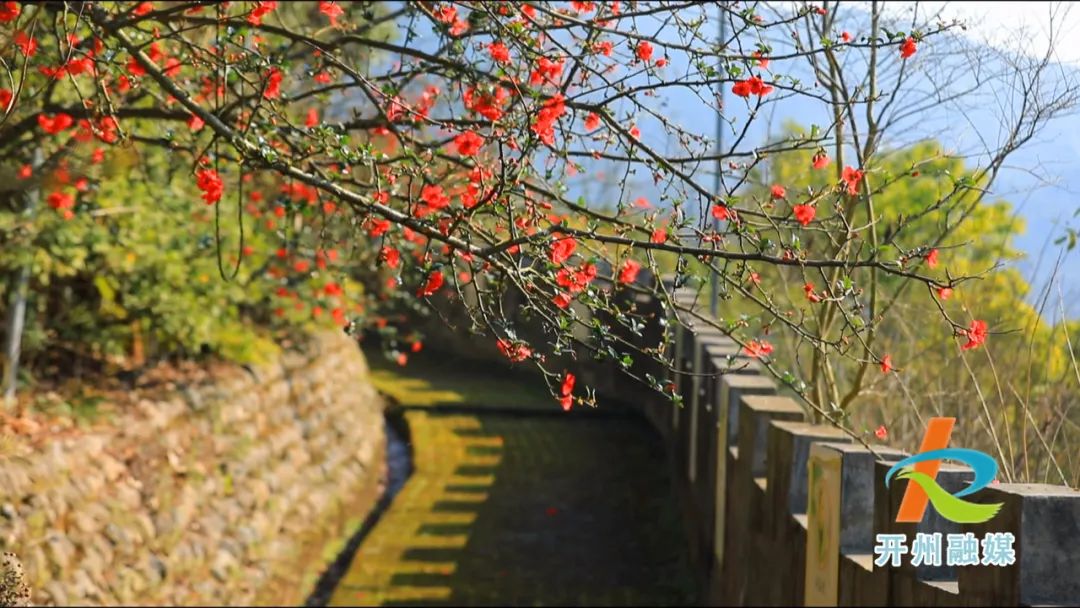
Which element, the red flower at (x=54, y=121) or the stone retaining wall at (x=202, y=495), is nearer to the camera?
the red flower at (x=54, y=121)

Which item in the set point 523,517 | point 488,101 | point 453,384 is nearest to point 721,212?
point 488,101

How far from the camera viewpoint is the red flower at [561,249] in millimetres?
3641

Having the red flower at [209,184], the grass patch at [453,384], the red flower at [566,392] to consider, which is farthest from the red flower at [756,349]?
the grass patch at [453,384]

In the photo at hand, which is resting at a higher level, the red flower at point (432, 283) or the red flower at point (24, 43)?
the red flower at point (24, 43)

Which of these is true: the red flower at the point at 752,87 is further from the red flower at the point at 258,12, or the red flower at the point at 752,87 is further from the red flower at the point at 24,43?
the red flower at the point at 24,43

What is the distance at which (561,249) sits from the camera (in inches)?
145

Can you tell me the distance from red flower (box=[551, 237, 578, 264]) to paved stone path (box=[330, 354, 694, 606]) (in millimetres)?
4917

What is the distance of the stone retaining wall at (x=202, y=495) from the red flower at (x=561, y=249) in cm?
272

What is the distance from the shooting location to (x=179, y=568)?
768 centimetres

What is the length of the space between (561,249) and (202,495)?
5.41m

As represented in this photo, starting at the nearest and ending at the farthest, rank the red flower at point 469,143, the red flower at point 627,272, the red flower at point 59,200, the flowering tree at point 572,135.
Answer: the flowering tree at point 572,135 → the red flower at point 469,143 → the red flower at point 627,272 → the red flower at point 59,200

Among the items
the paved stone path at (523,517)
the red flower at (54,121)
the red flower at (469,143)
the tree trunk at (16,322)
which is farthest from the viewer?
the paved stone path at (523,517)

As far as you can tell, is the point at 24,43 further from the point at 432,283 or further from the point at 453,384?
the point at 453,384

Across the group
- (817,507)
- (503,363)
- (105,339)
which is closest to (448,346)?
(503,363)
